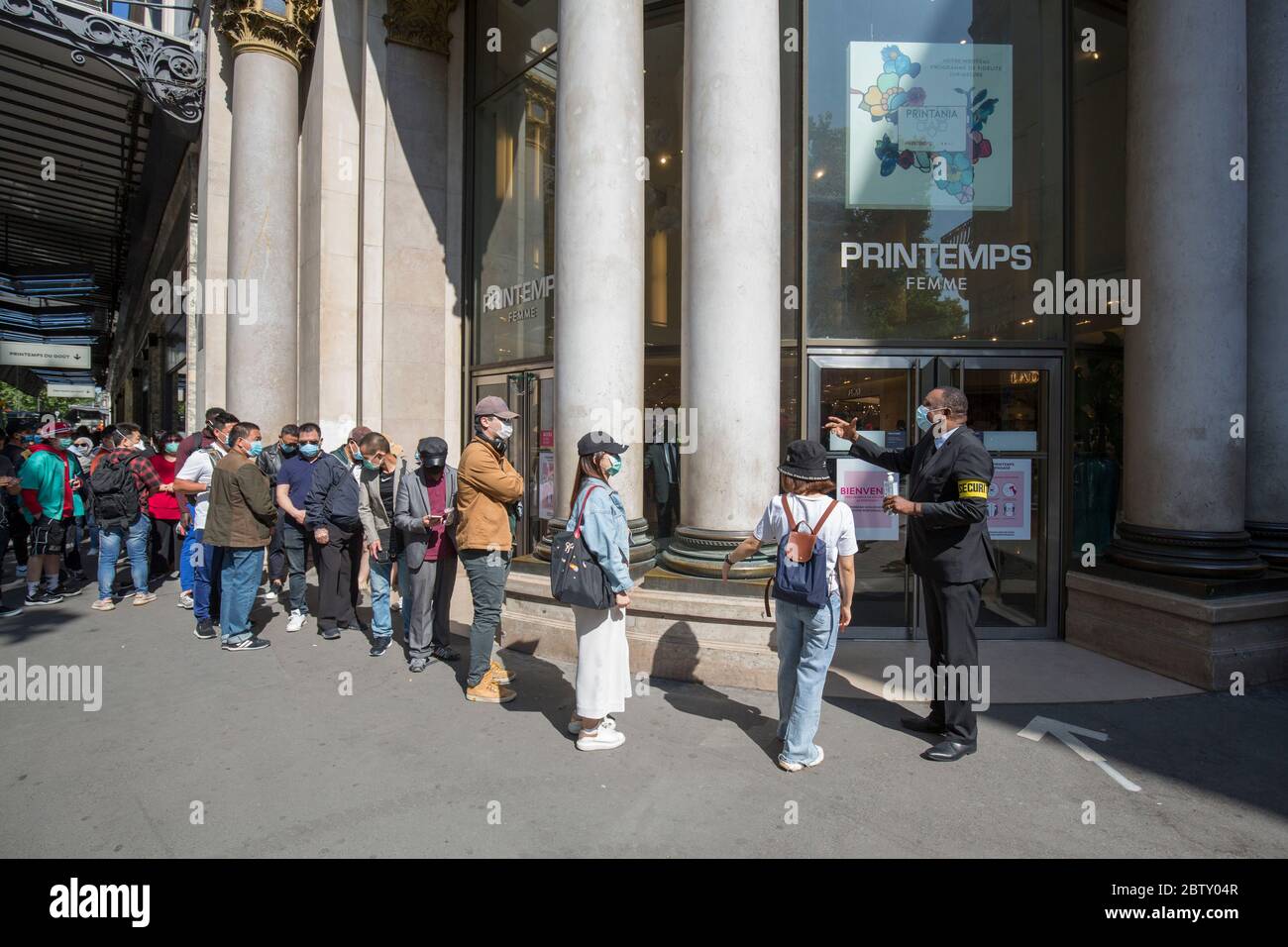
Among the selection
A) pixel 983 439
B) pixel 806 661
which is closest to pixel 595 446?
pixel 806 661

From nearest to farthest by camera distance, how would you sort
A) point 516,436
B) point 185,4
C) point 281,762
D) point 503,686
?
point 281,762
point 503,686
point 516,436
point 185,4

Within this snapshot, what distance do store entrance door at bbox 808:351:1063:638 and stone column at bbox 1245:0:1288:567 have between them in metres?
1.71

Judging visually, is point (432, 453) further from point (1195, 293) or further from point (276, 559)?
point (1195, 293)

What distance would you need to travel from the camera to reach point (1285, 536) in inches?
256

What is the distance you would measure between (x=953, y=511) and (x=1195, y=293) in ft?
13.2

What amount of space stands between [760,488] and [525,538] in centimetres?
477

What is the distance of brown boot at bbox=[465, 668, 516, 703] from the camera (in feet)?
16.6

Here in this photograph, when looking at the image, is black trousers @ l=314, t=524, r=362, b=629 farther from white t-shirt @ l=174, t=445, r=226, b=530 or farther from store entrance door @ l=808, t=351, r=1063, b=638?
store entrance door @ l=808, t=351, r=1063, b=638

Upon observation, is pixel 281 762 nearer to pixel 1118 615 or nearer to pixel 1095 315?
pixel 1118 615

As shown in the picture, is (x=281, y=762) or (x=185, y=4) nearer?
(x=281, y=762)

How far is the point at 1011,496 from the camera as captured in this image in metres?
7.18

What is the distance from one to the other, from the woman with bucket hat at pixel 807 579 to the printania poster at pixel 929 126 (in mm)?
4744
